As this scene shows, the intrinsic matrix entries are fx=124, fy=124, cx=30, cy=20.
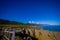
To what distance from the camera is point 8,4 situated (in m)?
2.22

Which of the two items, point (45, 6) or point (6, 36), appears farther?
point (45, 6)

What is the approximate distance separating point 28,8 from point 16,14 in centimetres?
24

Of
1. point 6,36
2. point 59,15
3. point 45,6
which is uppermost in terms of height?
point 45,6

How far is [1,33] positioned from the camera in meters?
2.11

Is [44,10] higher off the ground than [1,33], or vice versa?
[44,10]

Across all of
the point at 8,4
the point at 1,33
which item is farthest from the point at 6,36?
the point at 8,4

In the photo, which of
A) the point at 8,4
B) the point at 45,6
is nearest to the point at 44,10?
the point at 45,6

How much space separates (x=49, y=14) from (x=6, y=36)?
84 cm

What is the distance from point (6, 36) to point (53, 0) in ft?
3.41

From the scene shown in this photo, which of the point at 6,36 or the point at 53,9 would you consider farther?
the point at 53,9

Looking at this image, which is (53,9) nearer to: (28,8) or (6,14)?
(28,8)

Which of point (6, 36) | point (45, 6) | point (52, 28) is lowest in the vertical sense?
point (6, 36)

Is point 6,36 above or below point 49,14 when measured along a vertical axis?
below

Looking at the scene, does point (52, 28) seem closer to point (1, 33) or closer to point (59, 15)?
point (59, 15)
